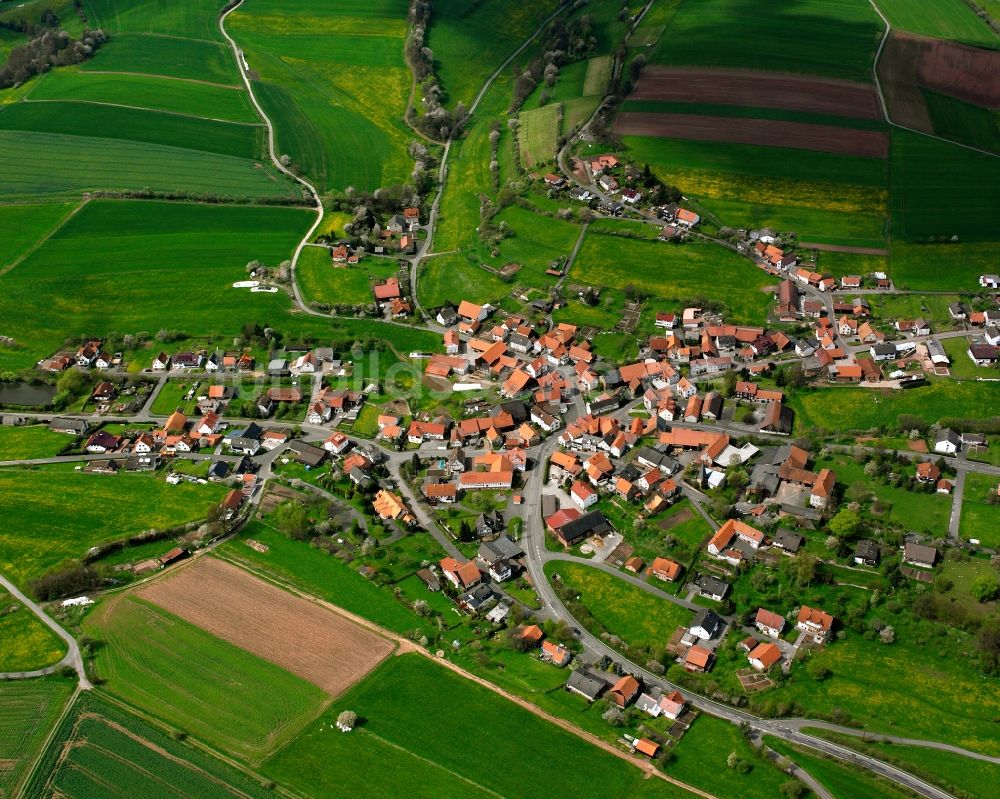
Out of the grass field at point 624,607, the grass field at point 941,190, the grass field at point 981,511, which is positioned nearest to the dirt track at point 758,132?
the grass field at point 941,190

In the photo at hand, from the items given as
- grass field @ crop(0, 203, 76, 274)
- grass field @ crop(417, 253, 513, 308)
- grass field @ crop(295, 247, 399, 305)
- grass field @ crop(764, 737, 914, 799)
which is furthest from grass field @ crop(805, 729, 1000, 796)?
grass field @ crop(0, 203, 76, 274)

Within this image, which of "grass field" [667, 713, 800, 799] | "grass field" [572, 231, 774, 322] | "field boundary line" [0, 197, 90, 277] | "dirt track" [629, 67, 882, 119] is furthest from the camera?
"dirt track" [629, 67, 882, 119]

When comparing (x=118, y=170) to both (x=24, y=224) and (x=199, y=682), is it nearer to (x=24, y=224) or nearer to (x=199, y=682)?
(x=24, y=224)

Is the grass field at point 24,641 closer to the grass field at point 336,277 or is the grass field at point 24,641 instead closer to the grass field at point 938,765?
the grass field at point 336,277

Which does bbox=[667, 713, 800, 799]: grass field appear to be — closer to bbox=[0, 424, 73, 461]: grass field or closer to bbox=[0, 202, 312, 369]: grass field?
bbox=[0, 202, 312, 369]: grass field

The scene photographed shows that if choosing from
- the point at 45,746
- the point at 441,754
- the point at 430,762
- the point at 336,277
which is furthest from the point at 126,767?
the point at 336,277

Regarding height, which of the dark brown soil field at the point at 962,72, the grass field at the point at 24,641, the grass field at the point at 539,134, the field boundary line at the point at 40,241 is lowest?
the grass field at the point at 24,641
